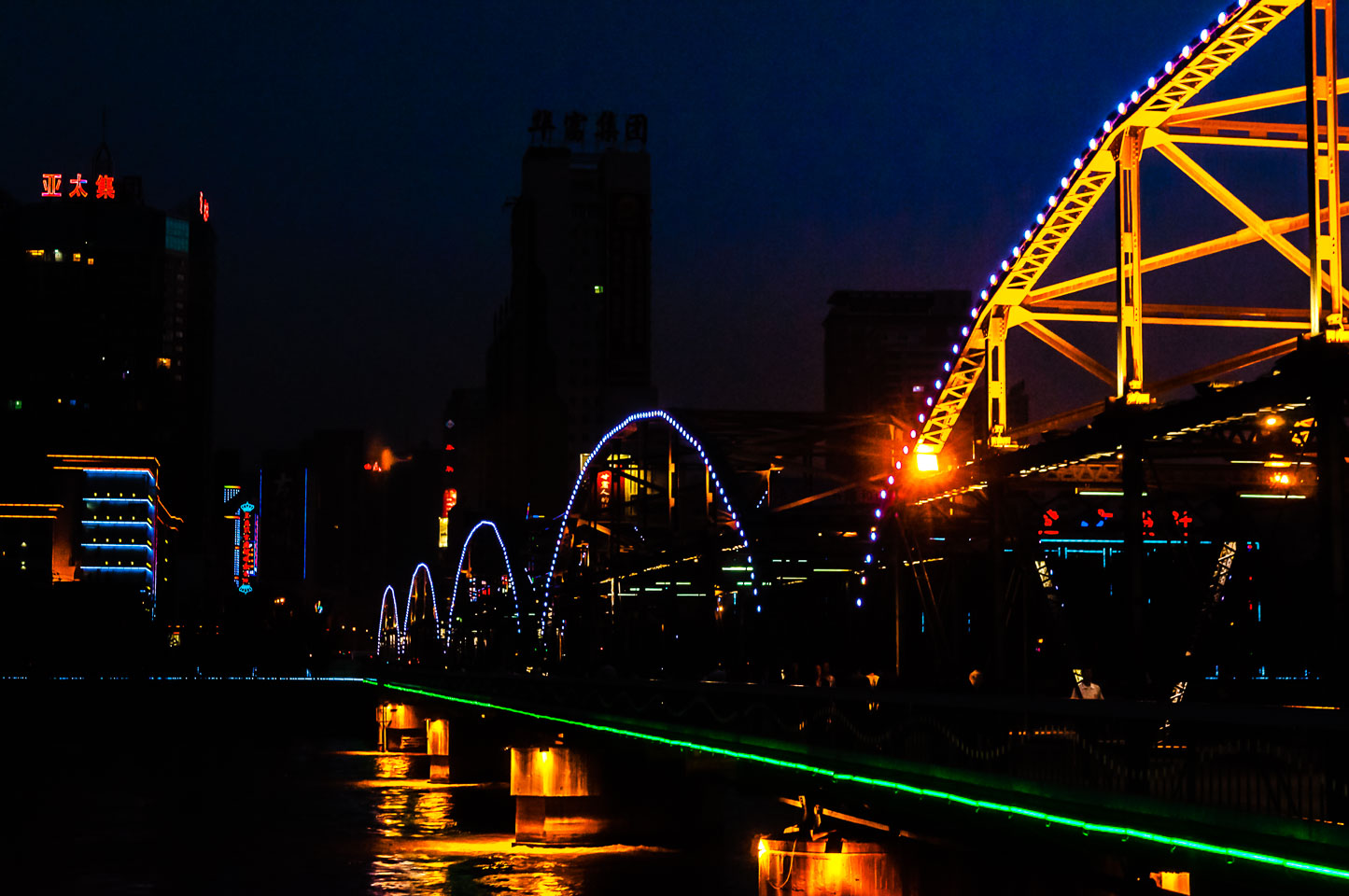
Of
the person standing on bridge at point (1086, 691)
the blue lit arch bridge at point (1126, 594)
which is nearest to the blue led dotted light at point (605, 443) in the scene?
the blue lit arch bridge at point (1126, 594)

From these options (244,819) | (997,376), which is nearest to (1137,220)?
(997,376)

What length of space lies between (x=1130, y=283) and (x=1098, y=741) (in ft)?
40.8

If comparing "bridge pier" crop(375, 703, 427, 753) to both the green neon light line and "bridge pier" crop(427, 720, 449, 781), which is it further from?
the green neon light line

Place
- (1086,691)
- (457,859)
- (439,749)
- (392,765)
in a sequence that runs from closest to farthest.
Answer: (1086,691), (457,859), (439,749), (392,765)

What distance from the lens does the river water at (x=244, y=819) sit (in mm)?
56344

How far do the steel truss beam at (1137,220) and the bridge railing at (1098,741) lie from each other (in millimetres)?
7274

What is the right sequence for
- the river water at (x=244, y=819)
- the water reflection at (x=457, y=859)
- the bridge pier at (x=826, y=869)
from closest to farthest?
the bridge pier at (x=826, y=869)
the water reflection at (x=457, y=859)
the river water at (x=244, y=819)

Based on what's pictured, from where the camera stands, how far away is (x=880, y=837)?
28.0 meters

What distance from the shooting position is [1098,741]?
1930cm

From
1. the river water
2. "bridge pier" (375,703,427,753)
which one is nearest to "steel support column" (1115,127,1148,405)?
the river water

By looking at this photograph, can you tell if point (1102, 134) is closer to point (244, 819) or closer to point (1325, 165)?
point (1325, 165)

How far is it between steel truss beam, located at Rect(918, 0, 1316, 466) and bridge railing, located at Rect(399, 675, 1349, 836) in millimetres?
7274

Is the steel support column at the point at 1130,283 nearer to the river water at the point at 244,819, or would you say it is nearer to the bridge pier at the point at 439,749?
the river water at the point at 244,819

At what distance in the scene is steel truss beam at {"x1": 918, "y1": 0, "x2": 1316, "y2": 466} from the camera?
2778 cm
